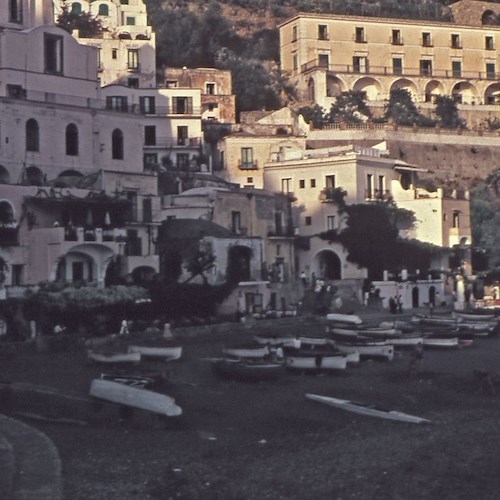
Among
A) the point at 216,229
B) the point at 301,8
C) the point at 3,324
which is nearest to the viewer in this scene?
the point at 3,324

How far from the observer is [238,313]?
51375 millimetres

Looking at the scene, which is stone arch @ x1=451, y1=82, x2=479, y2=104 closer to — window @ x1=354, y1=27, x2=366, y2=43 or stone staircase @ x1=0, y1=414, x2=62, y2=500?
window @ x1=354, y1=27, x2=366, y2=43

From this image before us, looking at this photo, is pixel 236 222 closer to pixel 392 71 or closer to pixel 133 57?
pixel 133 57

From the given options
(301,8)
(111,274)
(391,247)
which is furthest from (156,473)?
(301,8)

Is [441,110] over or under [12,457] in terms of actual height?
over

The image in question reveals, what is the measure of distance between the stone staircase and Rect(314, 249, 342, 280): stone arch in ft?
130

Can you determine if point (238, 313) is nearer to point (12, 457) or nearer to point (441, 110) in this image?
point (12, 457)

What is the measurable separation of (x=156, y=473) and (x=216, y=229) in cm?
3223

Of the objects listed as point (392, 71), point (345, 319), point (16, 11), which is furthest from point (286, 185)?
point (392, 71)

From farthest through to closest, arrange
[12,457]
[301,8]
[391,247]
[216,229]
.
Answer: [301,8]
[391,247]
[216,229]
[12,457]

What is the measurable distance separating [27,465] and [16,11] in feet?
129

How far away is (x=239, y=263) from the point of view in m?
54.6

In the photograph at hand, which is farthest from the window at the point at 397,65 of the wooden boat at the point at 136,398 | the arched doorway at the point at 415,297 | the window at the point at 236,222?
the wooden boat at the point at 136,398

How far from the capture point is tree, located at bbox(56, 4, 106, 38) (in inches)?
3024
